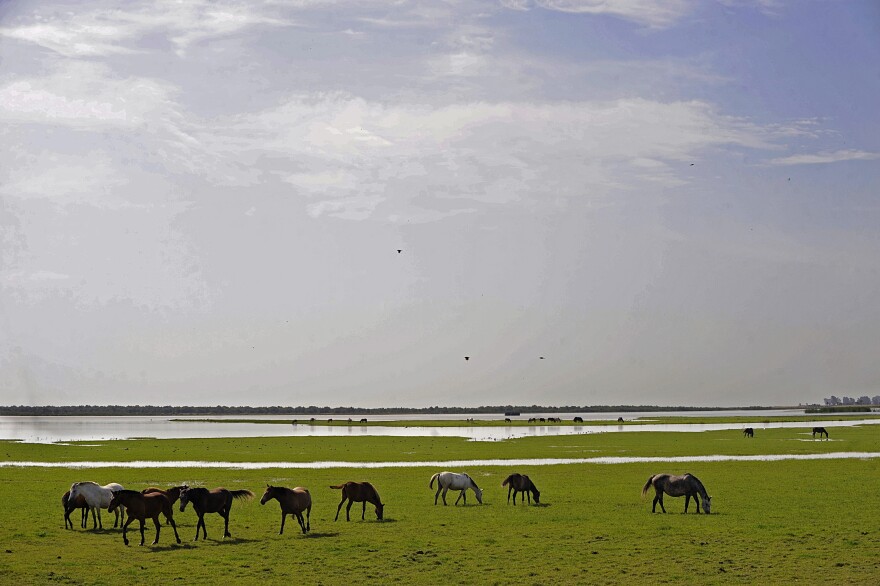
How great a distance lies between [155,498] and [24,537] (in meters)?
3.91

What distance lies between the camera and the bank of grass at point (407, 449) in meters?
58.9

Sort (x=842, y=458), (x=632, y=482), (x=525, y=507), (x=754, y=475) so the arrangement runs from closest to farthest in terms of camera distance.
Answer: (x=525, y=507)
(x=632, y=482)
(x=754, y=475)
(x=842, y=458)

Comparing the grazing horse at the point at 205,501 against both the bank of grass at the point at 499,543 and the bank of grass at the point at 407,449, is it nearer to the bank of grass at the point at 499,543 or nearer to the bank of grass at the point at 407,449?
the bank of grass at the point at 499,543

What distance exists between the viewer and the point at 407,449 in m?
68.0

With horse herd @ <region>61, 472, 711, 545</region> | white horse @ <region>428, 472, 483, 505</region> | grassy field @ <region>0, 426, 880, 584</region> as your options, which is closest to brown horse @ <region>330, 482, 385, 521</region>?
horse herd @ <region>61, 472, 711, 545</region>

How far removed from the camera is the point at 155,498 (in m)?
23.6

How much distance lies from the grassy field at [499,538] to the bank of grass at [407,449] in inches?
649

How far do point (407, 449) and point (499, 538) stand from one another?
4462 cm

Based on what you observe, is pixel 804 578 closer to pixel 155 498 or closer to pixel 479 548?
pixel 479 548

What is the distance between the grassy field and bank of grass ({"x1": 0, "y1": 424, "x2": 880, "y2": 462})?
16.5 meters

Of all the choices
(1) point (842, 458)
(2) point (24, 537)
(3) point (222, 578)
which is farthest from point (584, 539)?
(1) point (842, 458)

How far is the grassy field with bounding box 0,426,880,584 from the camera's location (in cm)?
1941

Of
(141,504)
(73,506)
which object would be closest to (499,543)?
(141,504)

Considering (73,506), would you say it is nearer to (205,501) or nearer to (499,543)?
(205,501)
